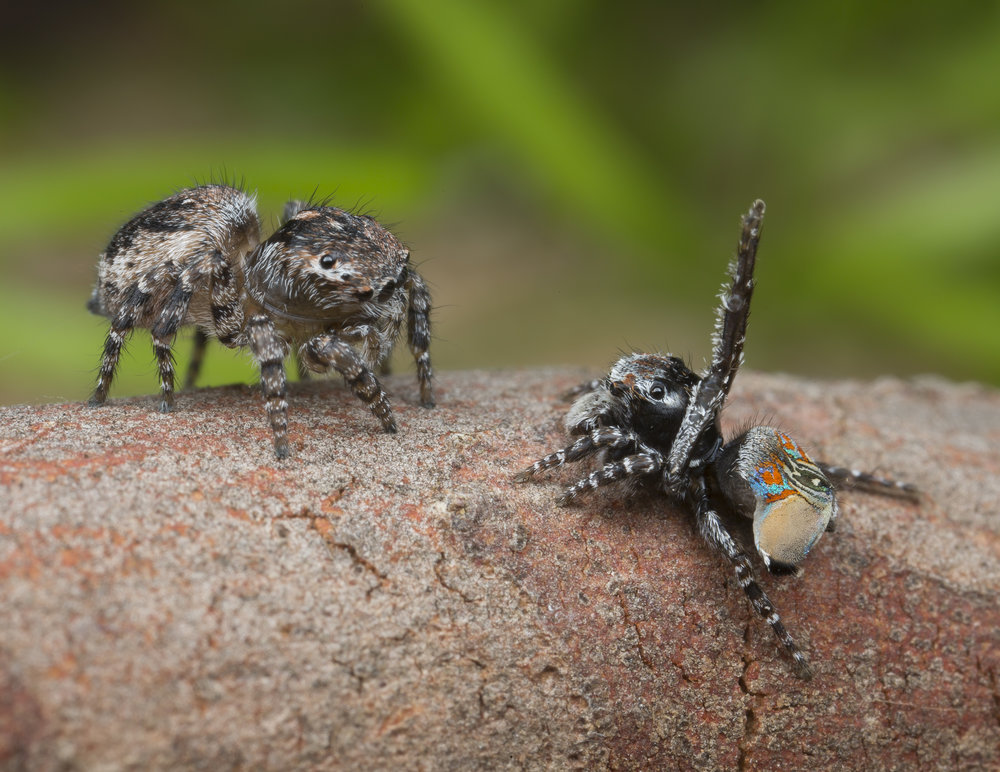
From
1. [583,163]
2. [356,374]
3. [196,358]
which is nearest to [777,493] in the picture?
[356,374]

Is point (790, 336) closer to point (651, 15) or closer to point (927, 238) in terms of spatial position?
point (927, 238)

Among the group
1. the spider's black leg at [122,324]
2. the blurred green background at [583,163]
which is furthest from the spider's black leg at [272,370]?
the blurred green background at [583,163]

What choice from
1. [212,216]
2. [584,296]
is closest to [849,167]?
[584,296]

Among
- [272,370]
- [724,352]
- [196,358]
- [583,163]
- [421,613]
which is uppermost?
[583,163]

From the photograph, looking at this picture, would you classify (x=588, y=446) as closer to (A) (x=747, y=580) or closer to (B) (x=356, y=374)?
(A) (x=747, y=580)

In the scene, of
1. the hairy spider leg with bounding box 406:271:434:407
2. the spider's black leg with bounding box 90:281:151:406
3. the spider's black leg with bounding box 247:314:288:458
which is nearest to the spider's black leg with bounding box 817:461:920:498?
the hairy spider leg with bounding box 406:271:434:407

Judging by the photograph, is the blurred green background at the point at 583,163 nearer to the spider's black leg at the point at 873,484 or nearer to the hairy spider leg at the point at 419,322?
the hairy spider leg at the point at 419,322
